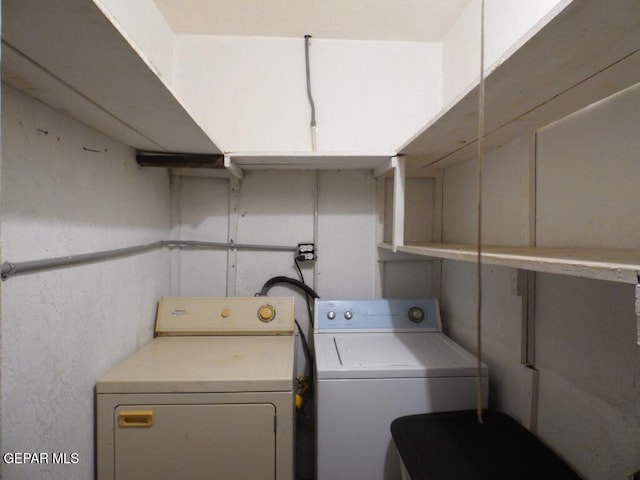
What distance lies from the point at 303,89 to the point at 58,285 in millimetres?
1489

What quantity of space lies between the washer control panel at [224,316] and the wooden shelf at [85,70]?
0.86m

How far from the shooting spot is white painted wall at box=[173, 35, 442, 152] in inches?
64.7

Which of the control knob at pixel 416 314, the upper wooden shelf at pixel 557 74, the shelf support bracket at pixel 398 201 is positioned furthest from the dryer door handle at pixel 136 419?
the upper wooden shelf at pixel 557 74

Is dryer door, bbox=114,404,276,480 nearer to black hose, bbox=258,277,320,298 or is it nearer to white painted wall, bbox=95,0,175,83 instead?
black hose, bbox=258,277,320,298

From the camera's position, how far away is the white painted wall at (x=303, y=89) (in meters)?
1.64

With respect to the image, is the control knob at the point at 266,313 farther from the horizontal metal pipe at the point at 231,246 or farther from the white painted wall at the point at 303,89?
the white painted wall at the point at 303,89

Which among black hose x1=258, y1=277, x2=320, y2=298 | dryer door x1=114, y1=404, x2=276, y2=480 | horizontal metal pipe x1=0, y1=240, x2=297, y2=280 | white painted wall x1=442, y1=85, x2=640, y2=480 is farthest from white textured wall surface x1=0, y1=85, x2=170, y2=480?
white painted wall x1=442, y1=85, x2=640, y2=480

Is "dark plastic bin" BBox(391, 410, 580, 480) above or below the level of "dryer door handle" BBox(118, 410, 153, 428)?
below

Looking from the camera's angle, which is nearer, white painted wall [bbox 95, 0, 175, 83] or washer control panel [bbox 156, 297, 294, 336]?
white painted wall [bbox 95, 0, 175, 83]

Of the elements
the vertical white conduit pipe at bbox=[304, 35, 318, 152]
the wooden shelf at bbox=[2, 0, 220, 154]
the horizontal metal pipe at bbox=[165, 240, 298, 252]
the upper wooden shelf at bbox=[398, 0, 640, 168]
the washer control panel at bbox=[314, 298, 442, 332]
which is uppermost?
the vertical white conduit pipe at bbox=[304, 35, 318, 152]

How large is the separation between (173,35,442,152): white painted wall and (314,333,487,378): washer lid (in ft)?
3.56

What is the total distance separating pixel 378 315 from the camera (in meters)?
1.53

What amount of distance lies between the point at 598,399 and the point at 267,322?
4.07ft

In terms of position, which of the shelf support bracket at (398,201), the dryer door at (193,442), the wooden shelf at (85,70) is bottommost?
the dryer door at (193,442)
